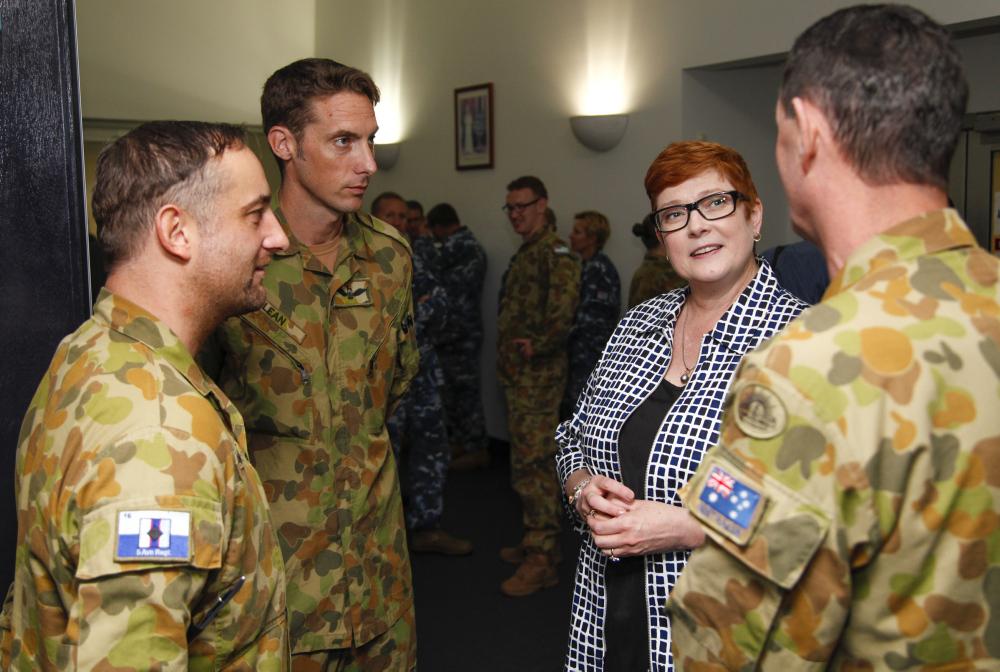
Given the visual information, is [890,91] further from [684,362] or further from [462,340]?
[462,340]

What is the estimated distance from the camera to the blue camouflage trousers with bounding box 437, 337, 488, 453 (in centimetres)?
689

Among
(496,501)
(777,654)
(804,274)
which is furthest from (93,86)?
(777,654)

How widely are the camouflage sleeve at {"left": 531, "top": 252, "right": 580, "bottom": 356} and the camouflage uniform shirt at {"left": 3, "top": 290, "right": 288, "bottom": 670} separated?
12.6ft

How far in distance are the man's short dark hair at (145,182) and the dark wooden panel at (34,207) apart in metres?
0.37

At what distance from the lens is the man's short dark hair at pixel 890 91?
1.02 m

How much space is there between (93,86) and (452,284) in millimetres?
3648

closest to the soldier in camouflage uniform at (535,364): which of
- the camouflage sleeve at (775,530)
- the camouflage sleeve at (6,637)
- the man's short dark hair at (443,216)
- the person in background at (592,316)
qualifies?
the person in background at (592,316)

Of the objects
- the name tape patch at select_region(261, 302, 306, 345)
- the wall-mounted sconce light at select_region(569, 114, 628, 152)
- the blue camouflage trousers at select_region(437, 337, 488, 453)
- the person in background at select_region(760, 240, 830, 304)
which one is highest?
the wall-mounted sconce light at select_region(569, 114, 628, 152)

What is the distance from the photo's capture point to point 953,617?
103 cm

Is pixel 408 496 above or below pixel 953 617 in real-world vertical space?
below

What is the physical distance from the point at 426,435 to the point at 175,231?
3.73m

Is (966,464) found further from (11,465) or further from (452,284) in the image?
(452,284)

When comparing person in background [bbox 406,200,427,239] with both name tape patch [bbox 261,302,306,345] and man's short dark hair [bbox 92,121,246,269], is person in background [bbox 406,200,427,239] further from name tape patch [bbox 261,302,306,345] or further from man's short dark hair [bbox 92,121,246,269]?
man's short dark hair [bbox 92,121,246,269]

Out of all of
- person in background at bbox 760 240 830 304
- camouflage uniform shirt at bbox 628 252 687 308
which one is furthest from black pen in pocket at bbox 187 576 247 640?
camouflage uniform shirt at bbox 628 252 687 308
